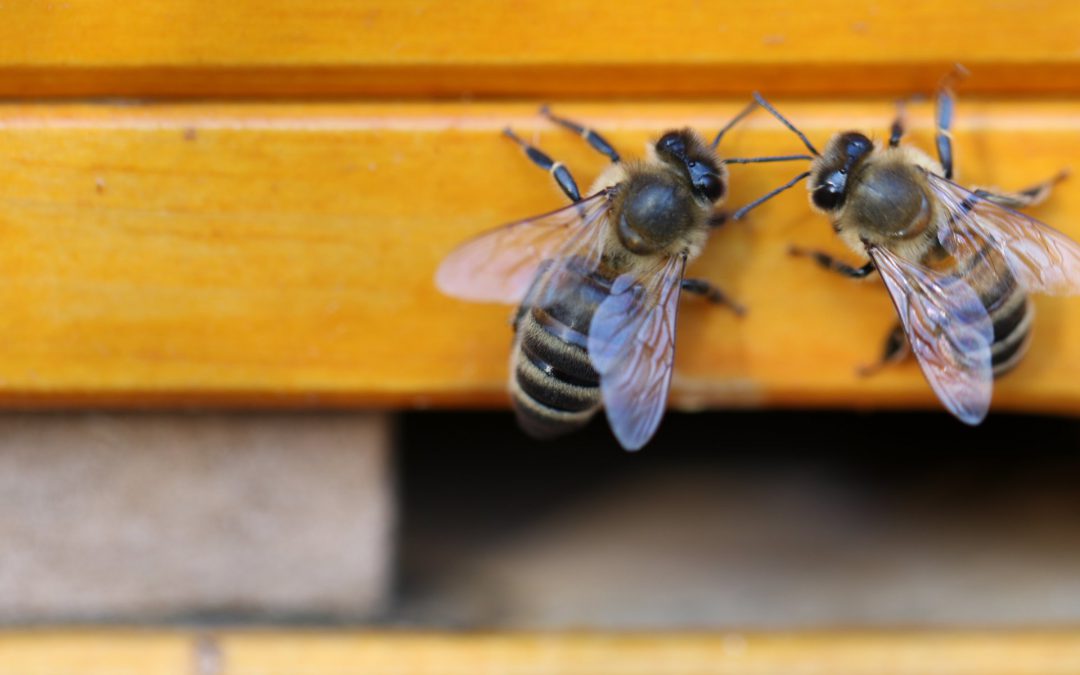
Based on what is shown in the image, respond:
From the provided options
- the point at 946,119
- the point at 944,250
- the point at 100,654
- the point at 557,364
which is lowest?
the point at 100,654

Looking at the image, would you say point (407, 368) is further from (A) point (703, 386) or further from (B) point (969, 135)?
(B) point (969, 135)

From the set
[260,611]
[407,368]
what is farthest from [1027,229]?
[260,611]

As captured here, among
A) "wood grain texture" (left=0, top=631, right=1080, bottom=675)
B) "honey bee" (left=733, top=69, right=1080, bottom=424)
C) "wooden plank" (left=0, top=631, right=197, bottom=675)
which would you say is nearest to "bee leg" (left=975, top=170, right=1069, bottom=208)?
"honey bee" (left=733, top=69, right=1080, bottom=424)

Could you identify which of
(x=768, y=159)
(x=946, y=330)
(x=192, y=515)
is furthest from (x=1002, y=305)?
(x=192, y=515)

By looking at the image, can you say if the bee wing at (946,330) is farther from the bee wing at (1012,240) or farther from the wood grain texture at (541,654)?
the wood grain texture at (541,654)

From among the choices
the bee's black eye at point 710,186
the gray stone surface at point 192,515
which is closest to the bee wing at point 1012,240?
the bee's black eye at point 710,186

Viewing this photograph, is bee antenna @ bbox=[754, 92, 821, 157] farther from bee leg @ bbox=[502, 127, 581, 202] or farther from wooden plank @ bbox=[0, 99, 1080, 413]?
bee leg @ bbox=[502, 127, 581, 202]

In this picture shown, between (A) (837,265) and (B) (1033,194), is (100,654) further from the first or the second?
(B) (1033,194)
